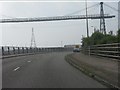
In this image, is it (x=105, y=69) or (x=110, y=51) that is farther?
(x=110, y=51)

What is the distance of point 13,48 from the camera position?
50.9 m

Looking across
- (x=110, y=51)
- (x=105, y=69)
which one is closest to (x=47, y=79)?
(x=105, y=69)

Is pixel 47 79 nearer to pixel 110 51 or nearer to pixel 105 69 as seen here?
pixel 105 69

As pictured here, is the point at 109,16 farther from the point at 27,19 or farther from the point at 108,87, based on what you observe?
the point at 108,87

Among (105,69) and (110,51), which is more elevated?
(110,51)

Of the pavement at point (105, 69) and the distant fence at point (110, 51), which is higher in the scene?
the distant fence at point (110, 51)

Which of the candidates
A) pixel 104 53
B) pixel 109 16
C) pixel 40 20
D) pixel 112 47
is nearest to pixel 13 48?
pixel 104 53

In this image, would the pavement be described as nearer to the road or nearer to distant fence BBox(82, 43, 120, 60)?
the road

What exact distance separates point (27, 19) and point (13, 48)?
69.1 m

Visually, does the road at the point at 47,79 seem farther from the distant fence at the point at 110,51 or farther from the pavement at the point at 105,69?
the distant fence at the point at 110,51

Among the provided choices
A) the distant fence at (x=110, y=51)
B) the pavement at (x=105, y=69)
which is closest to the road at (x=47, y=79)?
the pavement at (x=105, y=69)

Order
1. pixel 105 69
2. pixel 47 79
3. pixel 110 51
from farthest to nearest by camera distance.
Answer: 1. pixel 110 51
2. pixel 105 69
3. pixel 47 79

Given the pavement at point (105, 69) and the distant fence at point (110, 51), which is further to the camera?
the distant fence at point (110, 51)

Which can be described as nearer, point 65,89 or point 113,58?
point 65,89
